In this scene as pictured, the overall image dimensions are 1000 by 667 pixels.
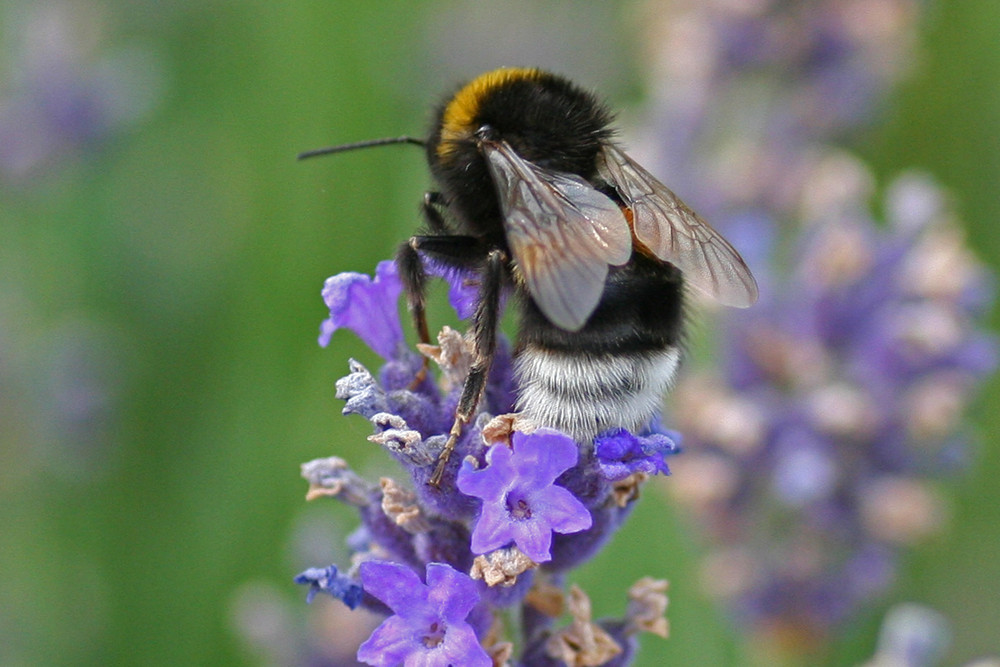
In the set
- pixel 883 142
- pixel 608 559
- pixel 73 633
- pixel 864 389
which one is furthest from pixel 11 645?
pixel 883 142

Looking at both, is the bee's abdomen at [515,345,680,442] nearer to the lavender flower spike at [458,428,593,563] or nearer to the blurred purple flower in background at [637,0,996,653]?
the lavender flower spike at [458,428,593,563]

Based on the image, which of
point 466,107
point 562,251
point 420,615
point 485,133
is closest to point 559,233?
point 562,251

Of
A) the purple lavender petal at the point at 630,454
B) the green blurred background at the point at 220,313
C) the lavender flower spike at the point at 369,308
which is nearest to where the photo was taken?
the purple lavender petal at the point at 630,454

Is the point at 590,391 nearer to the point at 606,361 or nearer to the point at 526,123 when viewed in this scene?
the point at 606,361

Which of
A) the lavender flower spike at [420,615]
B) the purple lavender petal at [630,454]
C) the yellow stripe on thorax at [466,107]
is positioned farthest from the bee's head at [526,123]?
the lavender flower spike at [420,615]

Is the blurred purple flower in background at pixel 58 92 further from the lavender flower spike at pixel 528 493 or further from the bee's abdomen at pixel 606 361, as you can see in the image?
the lavender flower spike at pixel 528 493

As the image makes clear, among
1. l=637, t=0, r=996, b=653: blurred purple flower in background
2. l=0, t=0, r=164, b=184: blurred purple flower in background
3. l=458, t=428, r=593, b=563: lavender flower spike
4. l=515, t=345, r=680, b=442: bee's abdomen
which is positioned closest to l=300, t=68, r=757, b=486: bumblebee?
l=515, t=345, r=680, b=442: bee's abdomen
